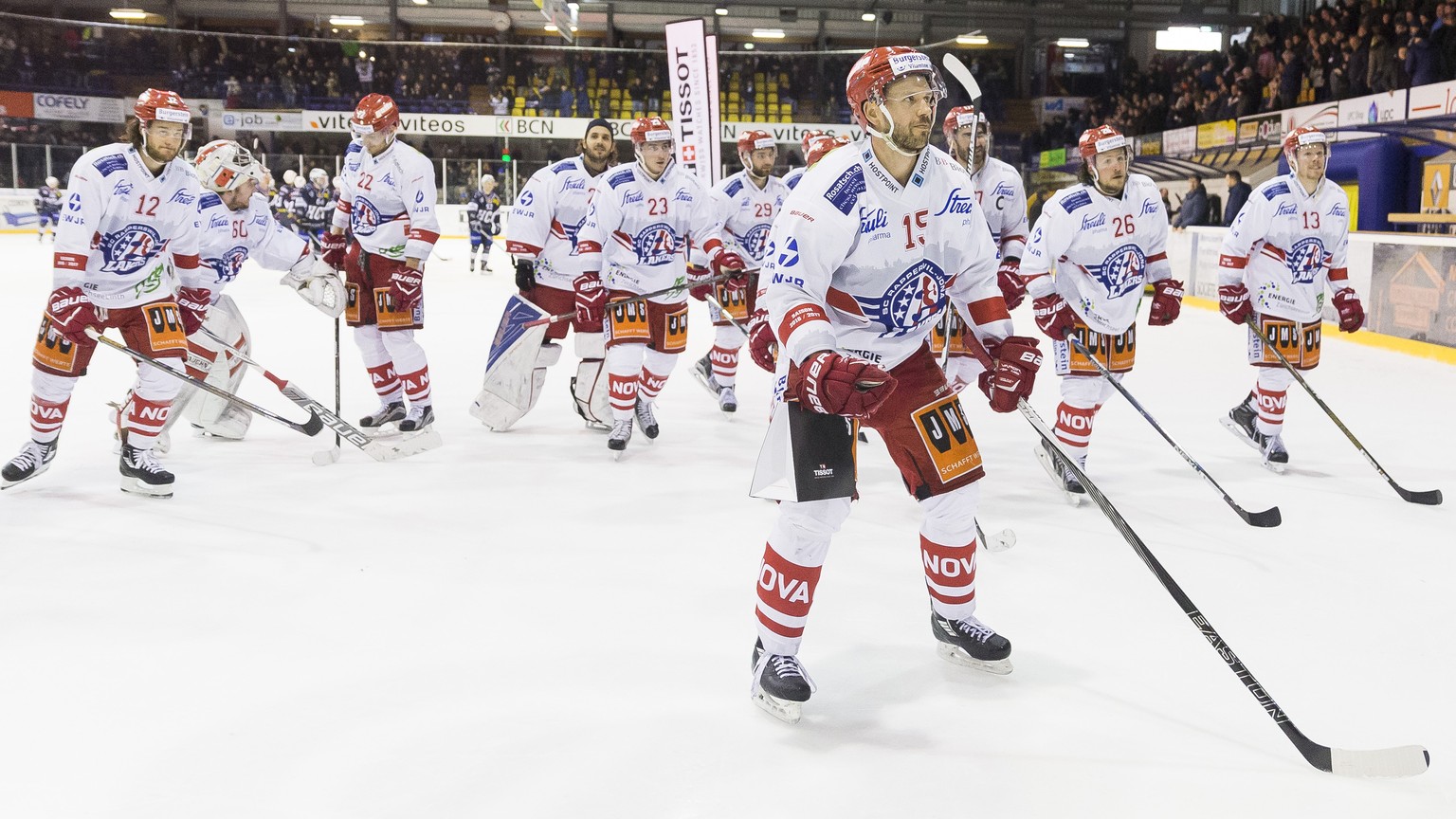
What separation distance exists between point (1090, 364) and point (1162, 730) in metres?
2.24

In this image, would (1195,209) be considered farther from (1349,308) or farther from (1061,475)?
(1061,475)

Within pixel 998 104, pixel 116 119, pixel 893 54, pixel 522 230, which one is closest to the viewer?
pixel 893 54

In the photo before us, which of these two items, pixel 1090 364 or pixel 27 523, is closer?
pixel 27 523

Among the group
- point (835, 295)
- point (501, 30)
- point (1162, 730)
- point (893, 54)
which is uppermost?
point (501, 30)

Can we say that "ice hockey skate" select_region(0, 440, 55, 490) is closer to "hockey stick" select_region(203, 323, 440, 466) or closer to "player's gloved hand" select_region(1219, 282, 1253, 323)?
"hockey stick" select_region(203, 323, 440, 466)

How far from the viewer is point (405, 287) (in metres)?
5.20

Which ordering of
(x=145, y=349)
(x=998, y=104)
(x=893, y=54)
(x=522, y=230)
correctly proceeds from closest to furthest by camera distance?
(x=893, y=54), (x=145, y=349), (x=522, y=230), (x=998, y=104)

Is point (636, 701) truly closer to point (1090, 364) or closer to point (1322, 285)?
point (1090, 364)

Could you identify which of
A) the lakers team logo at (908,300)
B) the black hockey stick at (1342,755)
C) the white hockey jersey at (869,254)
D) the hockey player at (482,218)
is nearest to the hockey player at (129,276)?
the white hockey jersey at (869,254)

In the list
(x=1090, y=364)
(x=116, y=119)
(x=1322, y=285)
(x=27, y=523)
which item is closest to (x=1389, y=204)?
(x=1322, y=285)

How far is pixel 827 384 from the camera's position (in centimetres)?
218

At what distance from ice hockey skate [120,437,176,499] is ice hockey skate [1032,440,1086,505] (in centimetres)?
330

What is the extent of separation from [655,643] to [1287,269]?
3.47m

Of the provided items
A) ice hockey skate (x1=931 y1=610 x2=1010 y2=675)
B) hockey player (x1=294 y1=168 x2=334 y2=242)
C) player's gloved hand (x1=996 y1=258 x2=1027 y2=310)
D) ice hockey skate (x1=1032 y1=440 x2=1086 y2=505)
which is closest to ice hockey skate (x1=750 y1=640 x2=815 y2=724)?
ice hockey skate (x1=931 y1=610 x2=1010 y2=675)
